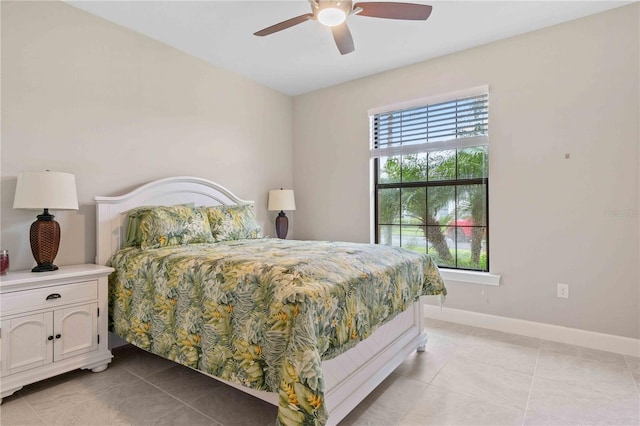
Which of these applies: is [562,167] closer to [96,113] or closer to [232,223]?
[232,223]

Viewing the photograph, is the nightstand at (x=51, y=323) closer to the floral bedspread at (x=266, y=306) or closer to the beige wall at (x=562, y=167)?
the floral bedspread at (x=266, y=306)

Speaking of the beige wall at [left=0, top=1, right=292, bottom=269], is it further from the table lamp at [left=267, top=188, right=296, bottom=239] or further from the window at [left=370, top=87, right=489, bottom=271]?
the window at [left=370, top=87, right=489, bottom=271]

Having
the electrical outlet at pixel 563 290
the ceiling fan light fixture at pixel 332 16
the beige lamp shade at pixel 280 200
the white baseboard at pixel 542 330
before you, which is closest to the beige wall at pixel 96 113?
the beige lamp shade at pixel 280 200

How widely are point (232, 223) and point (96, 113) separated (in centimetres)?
137

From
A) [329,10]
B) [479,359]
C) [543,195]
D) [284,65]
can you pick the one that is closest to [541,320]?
[479,359]

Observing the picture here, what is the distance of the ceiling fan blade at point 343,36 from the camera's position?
221 centimetres

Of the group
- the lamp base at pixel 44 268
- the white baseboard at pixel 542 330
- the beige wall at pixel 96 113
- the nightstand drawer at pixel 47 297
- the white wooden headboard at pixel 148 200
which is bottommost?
the white baseboard at pixel 542 330

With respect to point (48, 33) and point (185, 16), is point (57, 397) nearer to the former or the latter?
point (48, 33)

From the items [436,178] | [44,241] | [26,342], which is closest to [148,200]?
[44,241]

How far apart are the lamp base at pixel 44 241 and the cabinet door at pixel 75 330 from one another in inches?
12.8

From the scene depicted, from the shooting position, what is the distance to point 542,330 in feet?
9.27

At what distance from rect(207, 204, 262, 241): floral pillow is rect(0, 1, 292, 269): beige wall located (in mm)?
550

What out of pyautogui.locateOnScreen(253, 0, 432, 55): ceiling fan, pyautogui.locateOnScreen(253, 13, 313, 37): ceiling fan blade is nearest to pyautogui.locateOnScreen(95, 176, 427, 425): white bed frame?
pyautogui.locateOnScreen(253, 13, 313, 37): ceiling fan blade

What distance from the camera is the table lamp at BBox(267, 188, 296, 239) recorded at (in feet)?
13.1
